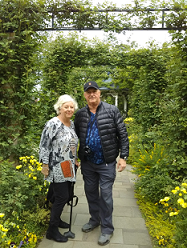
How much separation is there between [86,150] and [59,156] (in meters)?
0.35

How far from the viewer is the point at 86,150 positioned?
113 inches

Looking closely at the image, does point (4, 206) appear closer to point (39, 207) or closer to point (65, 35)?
point (39, 207)

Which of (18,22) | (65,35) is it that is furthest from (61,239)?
(65,35)

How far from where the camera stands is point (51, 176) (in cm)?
272

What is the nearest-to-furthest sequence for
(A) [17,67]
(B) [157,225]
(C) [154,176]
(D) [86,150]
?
(D) [86,150]
(B) [157,225]
(A) [17,67]
(C) [154,176]

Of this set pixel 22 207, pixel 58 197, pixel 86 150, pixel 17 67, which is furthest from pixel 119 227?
pixel 17 67

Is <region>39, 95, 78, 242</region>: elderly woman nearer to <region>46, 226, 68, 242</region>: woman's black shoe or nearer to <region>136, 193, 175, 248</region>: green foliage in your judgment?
<region>46, 226, 68, 242</region>: woman's black shoe

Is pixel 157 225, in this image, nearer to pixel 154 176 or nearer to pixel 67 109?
pixel 154 176

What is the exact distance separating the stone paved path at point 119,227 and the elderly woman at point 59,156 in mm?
201

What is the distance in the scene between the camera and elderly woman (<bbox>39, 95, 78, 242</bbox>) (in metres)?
2.70

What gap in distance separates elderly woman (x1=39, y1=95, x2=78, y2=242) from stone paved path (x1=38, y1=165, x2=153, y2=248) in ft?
0.66

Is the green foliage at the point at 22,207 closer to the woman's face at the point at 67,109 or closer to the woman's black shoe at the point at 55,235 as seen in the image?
the woman's black shoe at the point at 55,235

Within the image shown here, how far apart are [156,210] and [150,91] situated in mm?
3695

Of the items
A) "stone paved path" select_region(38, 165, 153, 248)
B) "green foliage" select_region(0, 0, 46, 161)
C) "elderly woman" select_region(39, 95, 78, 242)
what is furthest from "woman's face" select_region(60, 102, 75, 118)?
"stone paved path" select_region(38, 165, 153, 248)
